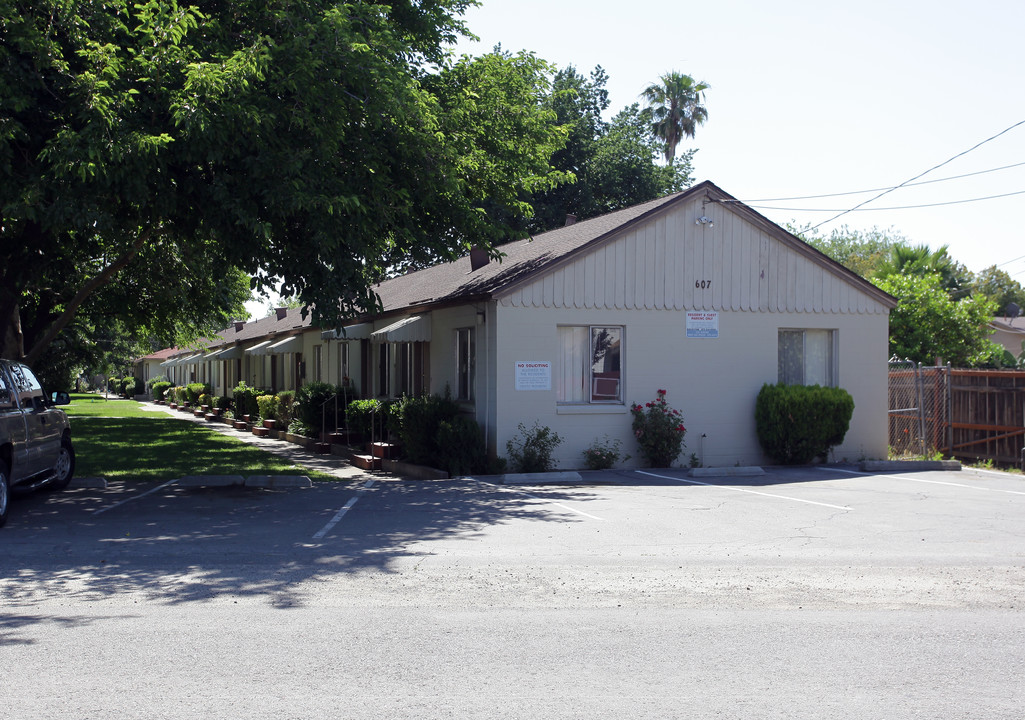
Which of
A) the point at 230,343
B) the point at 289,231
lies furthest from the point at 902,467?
the point at 230,343

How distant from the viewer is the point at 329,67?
12.4m

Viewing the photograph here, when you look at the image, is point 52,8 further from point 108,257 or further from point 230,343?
point 230,343

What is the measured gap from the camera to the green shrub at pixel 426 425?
53.3ft

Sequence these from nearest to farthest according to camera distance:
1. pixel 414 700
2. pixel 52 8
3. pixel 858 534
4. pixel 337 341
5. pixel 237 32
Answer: pixel 414 700 < pixel 858 534 < pixel 52 8 < pixel 237 32 < pixel 337 341

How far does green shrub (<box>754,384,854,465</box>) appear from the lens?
17.2 meters

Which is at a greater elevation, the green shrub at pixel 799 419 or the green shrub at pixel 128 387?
the green shrub at pixel 128 387

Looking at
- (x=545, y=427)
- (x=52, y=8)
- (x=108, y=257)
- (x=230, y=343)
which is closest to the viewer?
(x=52, y=8)

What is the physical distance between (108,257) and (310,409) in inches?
249

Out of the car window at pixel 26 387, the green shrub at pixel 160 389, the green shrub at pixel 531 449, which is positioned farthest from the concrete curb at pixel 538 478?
→ the green shrub at pixel 160 389

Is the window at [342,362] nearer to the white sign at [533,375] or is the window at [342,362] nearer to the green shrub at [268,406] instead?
the green shrub at [268,406]

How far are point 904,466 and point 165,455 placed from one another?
15383mm

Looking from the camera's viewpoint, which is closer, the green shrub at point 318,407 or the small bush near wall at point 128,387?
→ the green shrub at point 318,407

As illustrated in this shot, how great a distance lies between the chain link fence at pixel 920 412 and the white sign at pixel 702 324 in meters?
5.14

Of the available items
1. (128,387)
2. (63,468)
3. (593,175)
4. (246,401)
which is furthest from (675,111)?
(128,387)
